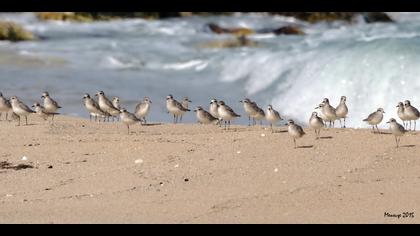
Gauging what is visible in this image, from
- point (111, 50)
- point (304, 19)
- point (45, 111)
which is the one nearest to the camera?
point (45, 111)

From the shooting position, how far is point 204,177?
973 centimetres

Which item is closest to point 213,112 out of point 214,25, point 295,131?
point 295,131

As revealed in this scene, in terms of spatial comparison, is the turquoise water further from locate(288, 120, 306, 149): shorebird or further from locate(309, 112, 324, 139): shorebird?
locate(288, 120, 306, 149): shorebird

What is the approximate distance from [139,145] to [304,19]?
27.1 m

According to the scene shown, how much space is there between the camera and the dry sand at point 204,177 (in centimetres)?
833

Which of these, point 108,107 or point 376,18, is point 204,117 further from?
point 376,18

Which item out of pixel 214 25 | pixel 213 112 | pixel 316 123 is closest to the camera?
pixel 316 123

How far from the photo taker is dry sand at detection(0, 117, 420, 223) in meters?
8.33

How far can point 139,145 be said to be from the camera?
11.4 meters

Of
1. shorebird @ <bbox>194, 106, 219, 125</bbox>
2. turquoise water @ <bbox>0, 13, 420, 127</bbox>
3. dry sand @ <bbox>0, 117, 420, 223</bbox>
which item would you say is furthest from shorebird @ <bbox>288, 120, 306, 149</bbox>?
turquoise water @ <bbox>0, 13, 420, 127</bbox>

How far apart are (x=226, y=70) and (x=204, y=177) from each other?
15.2 meters

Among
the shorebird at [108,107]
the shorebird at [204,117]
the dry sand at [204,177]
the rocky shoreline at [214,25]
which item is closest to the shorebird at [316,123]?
the dry sand at [204,177]
